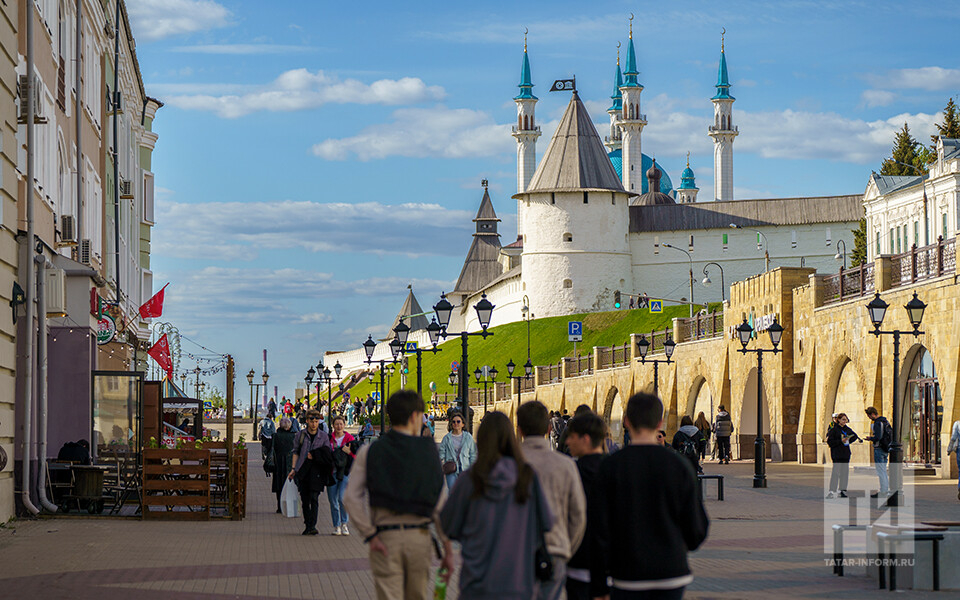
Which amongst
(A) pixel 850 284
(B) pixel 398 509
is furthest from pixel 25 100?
(A) pixel 850 284

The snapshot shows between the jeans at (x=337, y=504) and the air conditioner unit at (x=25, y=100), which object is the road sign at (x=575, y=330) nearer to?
the air conditioner unit at (x=25, y=100)

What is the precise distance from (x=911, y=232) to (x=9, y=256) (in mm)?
63203

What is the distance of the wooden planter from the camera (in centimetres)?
1834

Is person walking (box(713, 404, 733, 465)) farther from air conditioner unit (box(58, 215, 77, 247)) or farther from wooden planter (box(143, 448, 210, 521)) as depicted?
wooden planter (box(143, 448, 210, 521))

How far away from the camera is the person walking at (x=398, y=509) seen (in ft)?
22.9

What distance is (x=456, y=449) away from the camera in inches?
627

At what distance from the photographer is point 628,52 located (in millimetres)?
146000

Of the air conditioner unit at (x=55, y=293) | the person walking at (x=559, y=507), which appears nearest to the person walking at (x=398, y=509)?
the person walking at (x=559, y=507)

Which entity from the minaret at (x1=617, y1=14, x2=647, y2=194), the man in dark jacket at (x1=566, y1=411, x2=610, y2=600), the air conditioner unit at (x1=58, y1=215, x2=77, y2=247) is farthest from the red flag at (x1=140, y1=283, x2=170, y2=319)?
the minaret at (x1=617, y1=14, x2=647, y2=194)

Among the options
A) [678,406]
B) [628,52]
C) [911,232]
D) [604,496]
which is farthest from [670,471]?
[628,52]

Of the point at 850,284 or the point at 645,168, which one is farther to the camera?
the point at 645,168

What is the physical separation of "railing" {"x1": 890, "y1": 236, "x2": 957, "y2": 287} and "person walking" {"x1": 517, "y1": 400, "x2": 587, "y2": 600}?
23022 millimetres

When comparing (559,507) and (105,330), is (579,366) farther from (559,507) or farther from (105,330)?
(559,507)

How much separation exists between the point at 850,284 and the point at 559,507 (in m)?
29.1
